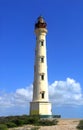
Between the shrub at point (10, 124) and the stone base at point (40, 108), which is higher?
the stone base at point (40, 108)

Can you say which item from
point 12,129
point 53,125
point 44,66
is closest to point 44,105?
point 44,66

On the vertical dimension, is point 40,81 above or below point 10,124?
above

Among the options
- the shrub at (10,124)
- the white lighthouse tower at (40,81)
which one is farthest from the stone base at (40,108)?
the shrub at (10,124)

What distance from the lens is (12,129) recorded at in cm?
3312

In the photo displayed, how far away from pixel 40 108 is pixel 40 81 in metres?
3.52

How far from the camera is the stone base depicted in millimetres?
43906

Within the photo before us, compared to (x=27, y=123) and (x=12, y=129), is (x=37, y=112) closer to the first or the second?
(x=27, y=123)

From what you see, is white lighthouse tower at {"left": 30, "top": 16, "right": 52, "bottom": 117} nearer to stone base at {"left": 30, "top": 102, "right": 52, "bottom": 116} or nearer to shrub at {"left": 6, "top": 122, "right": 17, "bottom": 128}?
stone base at {"left": 30, "top": 102, "right": 52, "bottom": 116}

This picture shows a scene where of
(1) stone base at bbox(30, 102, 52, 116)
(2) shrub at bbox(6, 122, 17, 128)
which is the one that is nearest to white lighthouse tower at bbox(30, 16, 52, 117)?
(1) stone base at bbox(30, 102, 52, 116)

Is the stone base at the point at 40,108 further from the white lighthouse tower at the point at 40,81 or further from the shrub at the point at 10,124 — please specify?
the shrub at the point at 10,124

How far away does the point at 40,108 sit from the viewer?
4400 centimetres

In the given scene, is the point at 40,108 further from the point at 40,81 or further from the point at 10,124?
the point at 10,124

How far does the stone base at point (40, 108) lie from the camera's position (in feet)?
144

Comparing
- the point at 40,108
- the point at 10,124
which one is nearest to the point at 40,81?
the point at 40,108
